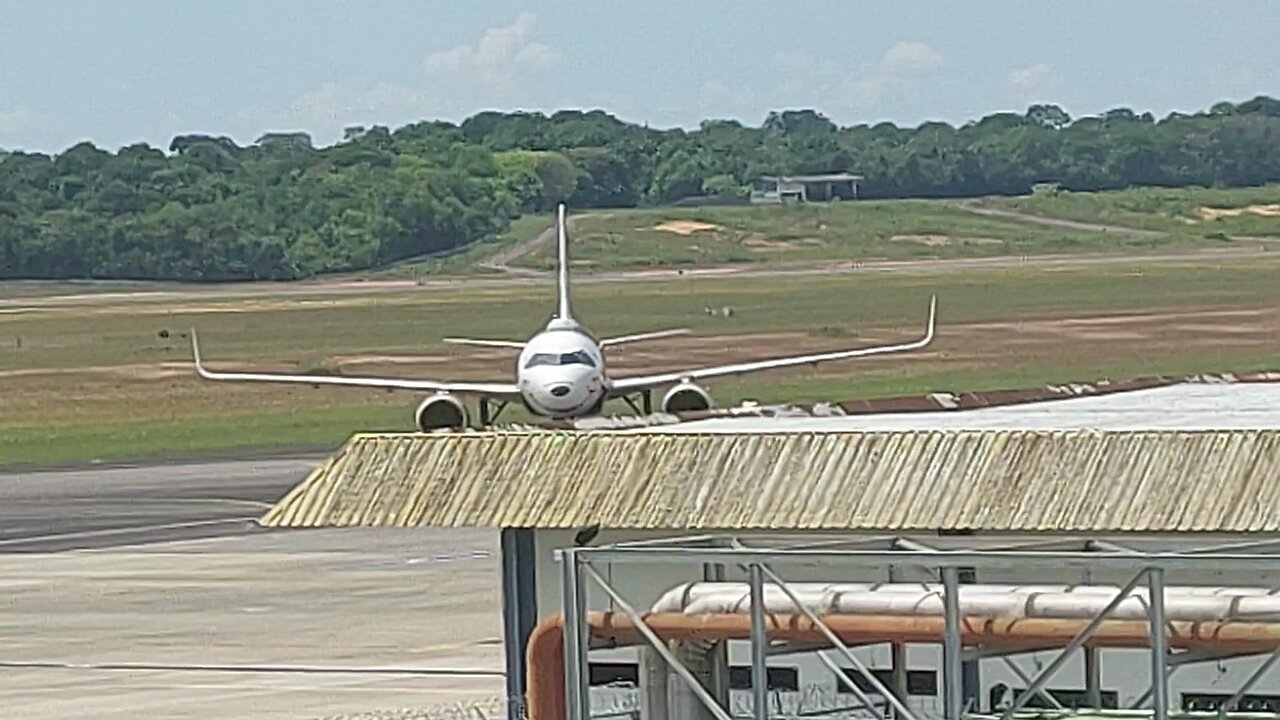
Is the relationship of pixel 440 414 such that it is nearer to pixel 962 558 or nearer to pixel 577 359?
pixel 577 359

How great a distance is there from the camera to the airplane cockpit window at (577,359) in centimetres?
7594

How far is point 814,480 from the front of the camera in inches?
872

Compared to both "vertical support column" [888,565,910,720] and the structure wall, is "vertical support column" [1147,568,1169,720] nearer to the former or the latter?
the structure wall

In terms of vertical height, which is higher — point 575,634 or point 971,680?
point 575,634

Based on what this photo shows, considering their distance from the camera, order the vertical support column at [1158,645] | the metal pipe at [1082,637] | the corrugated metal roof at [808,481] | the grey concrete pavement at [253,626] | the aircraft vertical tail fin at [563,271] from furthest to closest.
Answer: the aircraft vertical tail fin at [563,271] < the grey concrete pavement at [253,626] < the corrugated metal roof at [808,481] < the metal pipe at [1082,637] < the vertical support column at [1158,645]

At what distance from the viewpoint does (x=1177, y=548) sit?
21625 mm

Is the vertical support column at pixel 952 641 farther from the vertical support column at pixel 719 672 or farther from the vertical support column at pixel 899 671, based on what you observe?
the vertical support column at pixel 719 672

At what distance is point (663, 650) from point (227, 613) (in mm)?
35592

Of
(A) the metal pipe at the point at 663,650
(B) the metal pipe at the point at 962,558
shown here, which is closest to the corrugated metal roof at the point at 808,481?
(B) the metal pipe at the point at 962,558

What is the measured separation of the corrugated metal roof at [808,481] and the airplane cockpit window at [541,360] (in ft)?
170

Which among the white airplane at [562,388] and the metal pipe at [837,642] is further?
the white airplane at [562,388]

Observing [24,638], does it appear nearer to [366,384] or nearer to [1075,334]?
[366,384]

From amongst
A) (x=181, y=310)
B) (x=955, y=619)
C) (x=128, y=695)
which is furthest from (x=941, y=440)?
(x=181, y=310)

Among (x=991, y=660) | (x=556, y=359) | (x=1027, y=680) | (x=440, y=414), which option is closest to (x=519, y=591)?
(x=991, y=660)
